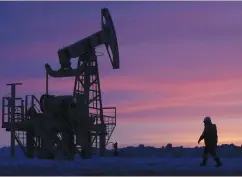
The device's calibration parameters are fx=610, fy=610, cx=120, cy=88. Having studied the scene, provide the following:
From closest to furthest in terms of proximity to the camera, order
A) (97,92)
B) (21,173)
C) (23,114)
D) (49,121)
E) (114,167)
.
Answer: (21,173) < (114,167) < (49,121) < (23,114) < (97,92)

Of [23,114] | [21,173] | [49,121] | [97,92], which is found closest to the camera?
[21,173]

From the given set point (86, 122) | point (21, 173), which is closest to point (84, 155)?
point (86, 122)

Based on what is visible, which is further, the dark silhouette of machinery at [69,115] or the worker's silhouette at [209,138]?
the dark silhouette of machinery at [69,115]

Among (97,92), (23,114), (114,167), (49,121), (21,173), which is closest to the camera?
(21,173)

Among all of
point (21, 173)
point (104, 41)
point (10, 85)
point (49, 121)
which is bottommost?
point (21, 173)

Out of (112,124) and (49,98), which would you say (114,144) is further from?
(49,98)

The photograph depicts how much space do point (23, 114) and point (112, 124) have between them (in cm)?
524

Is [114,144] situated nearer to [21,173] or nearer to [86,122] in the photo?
[86,122]

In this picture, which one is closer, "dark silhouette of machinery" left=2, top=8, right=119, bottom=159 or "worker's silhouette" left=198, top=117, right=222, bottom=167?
"worker's silhouette" left=198, top=117, right=222, bottom=167

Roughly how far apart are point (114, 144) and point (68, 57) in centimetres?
580

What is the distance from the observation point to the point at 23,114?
111 feet

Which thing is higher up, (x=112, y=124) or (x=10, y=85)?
(x=10, y=85)

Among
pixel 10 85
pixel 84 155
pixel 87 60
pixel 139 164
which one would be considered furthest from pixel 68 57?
pixel 139 164

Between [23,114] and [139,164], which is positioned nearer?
[139,164]
